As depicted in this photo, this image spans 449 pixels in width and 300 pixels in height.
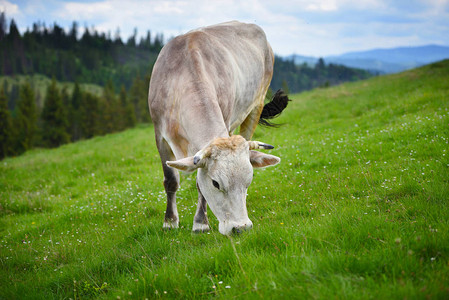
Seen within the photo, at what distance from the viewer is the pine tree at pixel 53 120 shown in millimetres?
64375

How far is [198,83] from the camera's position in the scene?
5328 millimetres

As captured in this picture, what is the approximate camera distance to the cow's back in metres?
5.09

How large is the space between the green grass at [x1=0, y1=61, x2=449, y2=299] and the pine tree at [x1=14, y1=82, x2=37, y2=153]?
61.3 metres

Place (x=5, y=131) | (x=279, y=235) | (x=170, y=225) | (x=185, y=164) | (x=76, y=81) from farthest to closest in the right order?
1. (x=76, y=81)
2. (x=5, y=131)
3. (x=170, y=225)
4. (x=185, y=164)
5. (x=279, y=235)

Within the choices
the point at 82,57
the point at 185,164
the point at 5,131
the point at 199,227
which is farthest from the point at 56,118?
the point at 82,57

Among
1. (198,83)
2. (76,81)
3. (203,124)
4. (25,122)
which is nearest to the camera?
(203,124)

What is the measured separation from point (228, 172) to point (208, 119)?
1.10m

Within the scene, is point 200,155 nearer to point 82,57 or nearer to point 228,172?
point 228,172

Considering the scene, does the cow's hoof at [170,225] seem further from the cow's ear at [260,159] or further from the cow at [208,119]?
the cow's ear at [260,159]

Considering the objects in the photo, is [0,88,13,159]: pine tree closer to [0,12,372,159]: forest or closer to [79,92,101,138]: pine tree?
[0,12,372,159]: forest

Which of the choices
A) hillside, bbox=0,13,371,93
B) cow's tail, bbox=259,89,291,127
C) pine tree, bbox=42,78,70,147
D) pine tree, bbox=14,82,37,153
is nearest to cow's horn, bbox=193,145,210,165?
cow's tail, bbox=259,89,291,127

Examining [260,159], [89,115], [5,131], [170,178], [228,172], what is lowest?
[5,131]

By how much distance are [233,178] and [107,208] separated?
14.6 ft

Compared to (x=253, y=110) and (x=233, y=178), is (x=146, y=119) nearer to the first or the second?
(x=253, y=110)
